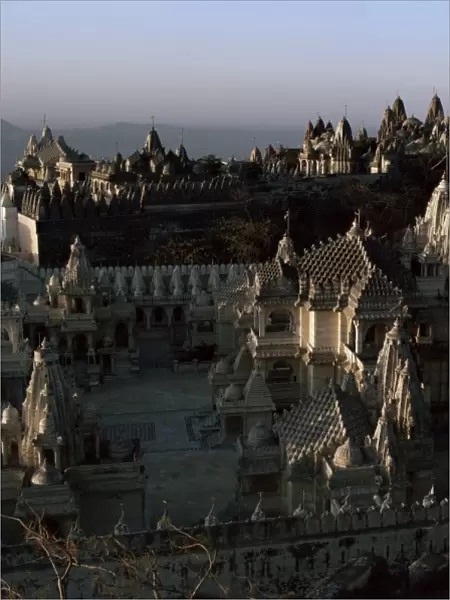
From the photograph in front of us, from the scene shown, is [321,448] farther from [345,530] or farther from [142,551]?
[142,551]

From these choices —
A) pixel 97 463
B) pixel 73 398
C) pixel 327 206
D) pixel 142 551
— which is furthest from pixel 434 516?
pixel 327 206

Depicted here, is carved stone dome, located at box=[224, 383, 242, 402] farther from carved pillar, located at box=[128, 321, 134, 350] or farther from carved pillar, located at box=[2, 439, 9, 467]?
carved pillar, located at box=[128, 321, 134, 350]

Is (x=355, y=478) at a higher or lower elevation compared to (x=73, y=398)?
lower

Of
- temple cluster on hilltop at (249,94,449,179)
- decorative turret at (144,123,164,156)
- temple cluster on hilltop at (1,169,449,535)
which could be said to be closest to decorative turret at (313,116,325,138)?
temple cluster on hilltop at (249,94,449,179)

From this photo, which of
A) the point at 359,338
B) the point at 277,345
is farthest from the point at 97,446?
the point at 359,338

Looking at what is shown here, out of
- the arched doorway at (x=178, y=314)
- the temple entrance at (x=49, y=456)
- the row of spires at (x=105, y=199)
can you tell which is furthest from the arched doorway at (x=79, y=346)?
the row of spires at (x=105, y=199)

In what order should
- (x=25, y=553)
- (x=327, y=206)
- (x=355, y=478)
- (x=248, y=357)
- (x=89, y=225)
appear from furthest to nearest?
1. (x=327, y=206)
2. (x=89, y=225)
3. (x=248, y=357)
4. (x=355, y=478)
5. (x=25, y=553)
